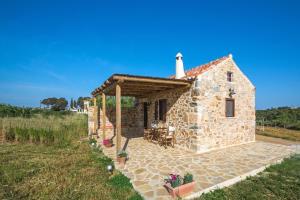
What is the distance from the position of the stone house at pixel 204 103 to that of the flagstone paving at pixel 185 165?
71cm

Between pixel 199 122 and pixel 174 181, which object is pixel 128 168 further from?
pixel 199 122

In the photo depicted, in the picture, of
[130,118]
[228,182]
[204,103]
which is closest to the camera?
[228,182]

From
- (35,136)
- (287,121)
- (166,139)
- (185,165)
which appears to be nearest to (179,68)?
(166,139)

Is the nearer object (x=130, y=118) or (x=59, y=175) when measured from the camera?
(x=59, y=175)

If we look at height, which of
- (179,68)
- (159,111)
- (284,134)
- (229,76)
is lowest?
(284,134)

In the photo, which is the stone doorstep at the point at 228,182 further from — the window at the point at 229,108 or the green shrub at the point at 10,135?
the green shrub at the point at 10,135

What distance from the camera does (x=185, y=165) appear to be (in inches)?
204

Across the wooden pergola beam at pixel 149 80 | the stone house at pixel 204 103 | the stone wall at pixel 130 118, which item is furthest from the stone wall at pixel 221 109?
the stone wall at pixel 130 118

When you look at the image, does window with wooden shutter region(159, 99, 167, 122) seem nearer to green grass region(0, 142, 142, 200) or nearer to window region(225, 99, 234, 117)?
window region(225, 99, 234, 117)

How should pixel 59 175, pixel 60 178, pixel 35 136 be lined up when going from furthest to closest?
Result: pixel 35 136 < pixel 59 175 < pixel 60 178

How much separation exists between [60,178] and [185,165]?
10.9 feet

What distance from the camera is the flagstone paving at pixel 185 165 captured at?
395cm

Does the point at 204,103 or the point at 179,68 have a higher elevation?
the point at 179,68

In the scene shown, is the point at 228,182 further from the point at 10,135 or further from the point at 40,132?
the point at 10,135
